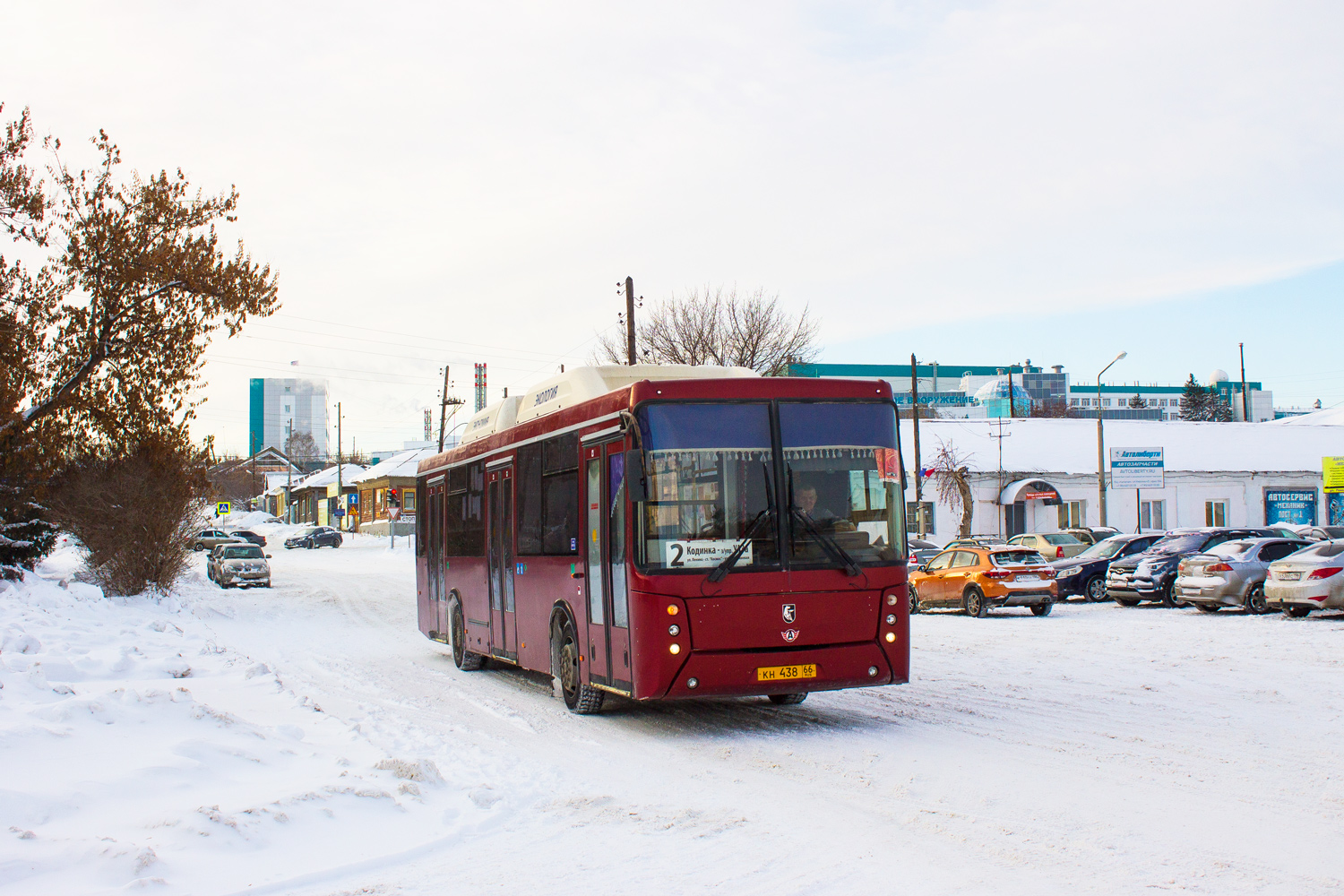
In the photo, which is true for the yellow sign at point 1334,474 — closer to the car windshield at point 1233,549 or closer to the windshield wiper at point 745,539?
the car windshield at point 1233,549

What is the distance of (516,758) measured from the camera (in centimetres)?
908

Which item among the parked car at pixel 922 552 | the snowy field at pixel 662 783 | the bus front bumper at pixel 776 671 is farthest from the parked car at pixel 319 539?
the bus front bumper at pixel 776 671

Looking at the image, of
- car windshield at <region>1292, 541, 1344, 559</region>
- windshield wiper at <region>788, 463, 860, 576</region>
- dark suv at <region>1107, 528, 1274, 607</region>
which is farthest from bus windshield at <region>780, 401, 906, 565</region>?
dark suv at <region>1107, 528, 1274, 607</region>

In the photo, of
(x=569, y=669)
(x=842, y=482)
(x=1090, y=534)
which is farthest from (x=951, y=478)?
(x=842, y=482)

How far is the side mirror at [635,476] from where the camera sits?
9.63m

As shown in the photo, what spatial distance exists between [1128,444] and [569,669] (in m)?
51.3

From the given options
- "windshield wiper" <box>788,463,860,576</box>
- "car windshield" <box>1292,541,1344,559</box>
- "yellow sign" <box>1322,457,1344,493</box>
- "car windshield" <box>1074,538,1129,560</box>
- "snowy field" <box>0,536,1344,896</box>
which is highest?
"yellow sign" <box>1322,457,1344,493</box>

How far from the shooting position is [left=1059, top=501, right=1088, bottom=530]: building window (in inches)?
2130

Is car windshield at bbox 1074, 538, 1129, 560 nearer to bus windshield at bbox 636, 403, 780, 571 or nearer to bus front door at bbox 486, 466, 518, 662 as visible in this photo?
bus front door at bbox 486, 466, 518, 662

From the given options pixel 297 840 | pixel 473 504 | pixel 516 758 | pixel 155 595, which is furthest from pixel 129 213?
pixel 297 840

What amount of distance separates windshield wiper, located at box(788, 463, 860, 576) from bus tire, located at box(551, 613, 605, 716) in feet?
8.88

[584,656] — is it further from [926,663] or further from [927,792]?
[926,663]

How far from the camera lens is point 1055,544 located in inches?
1364

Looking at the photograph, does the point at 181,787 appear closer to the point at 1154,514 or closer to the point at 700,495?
the point at 700,495
